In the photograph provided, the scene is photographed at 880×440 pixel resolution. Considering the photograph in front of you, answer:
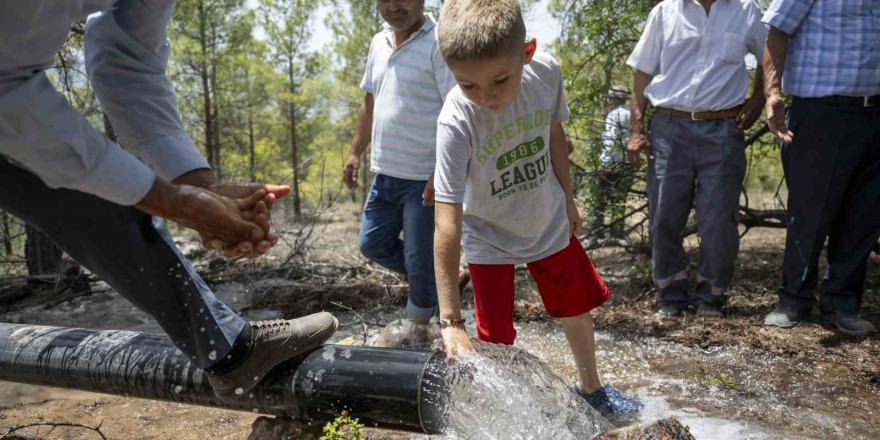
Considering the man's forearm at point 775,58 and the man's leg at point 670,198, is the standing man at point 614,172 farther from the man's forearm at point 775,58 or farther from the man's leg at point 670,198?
the man's forearm at point 775,58

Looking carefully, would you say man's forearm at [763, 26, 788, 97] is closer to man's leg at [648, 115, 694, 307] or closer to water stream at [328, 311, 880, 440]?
man's leg at [648, 115, 694, 307]

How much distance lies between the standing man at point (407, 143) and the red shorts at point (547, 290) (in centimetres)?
93

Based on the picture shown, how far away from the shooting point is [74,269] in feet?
18.5

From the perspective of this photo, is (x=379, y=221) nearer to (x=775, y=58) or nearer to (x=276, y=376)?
(x=276, y=376)

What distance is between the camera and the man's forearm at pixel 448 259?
2379 mm

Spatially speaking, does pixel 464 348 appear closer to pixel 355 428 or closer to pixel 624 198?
pixel 355 428

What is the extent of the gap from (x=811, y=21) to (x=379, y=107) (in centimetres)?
263

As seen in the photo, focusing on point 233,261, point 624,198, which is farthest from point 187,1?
point 624,198

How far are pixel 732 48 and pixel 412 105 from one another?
206 centimetres

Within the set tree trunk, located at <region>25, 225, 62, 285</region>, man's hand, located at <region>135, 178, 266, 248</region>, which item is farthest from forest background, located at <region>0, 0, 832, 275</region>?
man's hand, located at <region>135, 178, 266, 248</region>

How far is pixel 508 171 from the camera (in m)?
2.78

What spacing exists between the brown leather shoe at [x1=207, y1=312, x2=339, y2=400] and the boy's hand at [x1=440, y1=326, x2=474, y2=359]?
487 millimetres

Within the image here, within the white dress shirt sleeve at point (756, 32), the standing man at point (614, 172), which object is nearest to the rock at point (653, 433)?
the white dress shirt sleeve at point (756, 32)

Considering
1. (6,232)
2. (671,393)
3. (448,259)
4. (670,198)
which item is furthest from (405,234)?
(6,232)
